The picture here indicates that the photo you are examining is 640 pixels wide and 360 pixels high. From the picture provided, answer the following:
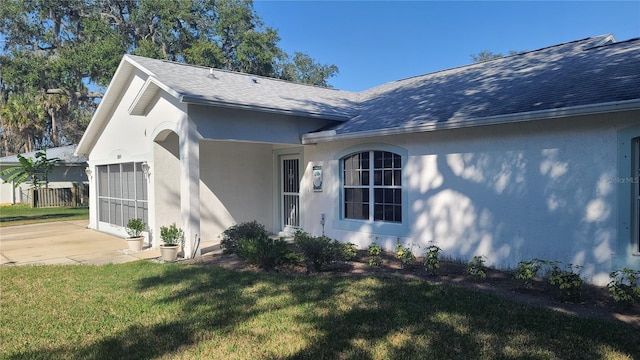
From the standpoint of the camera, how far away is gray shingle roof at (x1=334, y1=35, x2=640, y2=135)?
23.5ft

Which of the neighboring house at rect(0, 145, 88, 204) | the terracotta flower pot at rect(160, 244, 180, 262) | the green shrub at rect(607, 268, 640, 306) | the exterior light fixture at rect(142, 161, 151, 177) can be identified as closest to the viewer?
the green shrub at rect(607, 268, 640, 306)

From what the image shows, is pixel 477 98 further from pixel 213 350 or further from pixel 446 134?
pixel 213 350

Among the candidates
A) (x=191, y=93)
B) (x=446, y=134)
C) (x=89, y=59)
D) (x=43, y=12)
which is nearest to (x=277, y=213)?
(x=191, y=93)

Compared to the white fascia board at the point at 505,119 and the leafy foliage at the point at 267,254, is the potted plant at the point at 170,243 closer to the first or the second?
the leafy foliage at the point at 267,254

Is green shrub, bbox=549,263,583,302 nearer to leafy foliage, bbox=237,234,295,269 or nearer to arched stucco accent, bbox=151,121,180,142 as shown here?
leafy foliage, bbox=237,234,295,269

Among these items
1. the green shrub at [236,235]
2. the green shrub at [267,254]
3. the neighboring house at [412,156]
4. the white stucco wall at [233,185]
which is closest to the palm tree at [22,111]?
the neighboring house at [412,156]

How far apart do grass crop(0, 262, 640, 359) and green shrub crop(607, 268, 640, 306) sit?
75 centimetres

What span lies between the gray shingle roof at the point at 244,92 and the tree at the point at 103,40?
1895 cm

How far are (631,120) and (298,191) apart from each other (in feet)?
27.6

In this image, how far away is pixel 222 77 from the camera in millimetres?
12414

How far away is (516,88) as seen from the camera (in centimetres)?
878

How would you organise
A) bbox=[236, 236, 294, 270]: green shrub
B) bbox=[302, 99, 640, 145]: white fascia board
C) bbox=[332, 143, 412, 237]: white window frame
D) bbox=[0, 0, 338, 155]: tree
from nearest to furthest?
bbox=[302, 99, 640, 145]: white fascia board → bbox=[236, 236, 294, 270]: green shrub → bbox=[332, 143, 412, 237]: white window frame → bbox=[0, 0, 338, 155]: tree

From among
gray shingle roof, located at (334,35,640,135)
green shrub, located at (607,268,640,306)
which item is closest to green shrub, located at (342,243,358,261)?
gray shingle roof, located at (334,35,640,135)

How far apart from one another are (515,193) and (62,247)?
11.6 m
